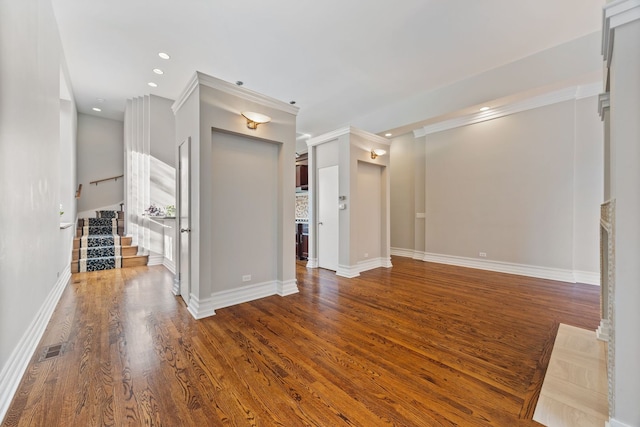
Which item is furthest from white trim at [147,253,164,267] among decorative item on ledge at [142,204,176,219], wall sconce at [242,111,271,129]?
wall sconce at [242,111,271,129]

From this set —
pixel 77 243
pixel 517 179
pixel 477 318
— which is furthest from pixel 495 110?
pixel 77 243

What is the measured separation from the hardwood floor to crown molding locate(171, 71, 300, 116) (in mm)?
2627

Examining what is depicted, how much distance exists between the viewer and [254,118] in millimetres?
3256

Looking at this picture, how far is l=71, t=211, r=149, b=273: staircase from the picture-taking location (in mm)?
4984

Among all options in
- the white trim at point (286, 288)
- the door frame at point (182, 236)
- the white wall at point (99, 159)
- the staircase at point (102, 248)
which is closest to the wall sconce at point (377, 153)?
the white trim at point (286, 288)

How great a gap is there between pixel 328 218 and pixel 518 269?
12.0 ft

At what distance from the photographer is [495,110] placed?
501cm

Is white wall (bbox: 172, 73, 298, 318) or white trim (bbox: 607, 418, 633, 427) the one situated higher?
white wall (bbox: 172, 73, 298, 318)

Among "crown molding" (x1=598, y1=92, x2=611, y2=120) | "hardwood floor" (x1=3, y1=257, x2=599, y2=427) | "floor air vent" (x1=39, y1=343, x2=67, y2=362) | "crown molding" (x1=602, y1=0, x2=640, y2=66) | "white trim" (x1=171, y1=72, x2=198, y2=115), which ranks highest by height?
"white trim" (x1=171, y1=72, x2=198, y2=115)

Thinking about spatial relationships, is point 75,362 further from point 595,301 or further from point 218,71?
point 595,301

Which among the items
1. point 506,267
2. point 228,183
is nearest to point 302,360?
point 228,183

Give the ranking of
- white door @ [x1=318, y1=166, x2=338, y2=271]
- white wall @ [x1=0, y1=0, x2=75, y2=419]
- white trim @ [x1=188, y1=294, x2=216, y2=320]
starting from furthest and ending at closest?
white door @ [x1=318, y1=166, x2=338, y2=271]
white trim @ [x1=188, y1=294, x2=216, y2=320]
white wall @ [x1=0, y1=0, x2=75, y2=419]

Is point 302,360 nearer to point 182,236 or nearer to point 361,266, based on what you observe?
point 182,236

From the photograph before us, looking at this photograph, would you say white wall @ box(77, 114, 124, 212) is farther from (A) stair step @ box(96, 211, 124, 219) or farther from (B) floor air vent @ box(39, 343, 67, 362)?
(B) floor air vent @ box(39, 343, 67, 362)
